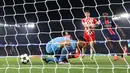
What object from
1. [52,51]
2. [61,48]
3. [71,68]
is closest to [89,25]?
[61,48]

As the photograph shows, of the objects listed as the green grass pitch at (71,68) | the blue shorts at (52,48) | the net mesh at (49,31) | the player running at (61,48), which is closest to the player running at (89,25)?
the net mesh at (49,31)

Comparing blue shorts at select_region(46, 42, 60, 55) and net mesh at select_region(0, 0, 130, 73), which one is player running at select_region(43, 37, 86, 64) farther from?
net mesh at select_region(0, 0, 130, 73)

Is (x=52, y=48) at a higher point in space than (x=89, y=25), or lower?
lower

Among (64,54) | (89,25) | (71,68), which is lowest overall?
(71,68)

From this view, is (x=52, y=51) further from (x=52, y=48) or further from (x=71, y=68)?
(x=71, y=68)

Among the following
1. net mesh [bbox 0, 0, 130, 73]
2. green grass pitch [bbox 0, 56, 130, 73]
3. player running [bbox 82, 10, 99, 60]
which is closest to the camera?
green grass pitch [bbox 0, 56, 130, 73]

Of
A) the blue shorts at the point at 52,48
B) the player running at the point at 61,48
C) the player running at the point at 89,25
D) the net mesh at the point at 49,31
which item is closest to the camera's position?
the net mesh at the point at 49,31

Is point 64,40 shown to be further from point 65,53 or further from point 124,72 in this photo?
point 124,72

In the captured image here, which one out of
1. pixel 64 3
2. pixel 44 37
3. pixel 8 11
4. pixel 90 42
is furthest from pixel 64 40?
pixel 8 11

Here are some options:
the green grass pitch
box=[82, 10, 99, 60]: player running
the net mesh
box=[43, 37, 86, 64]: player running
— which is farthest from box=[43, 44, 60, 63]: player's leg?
box=[82, 10, 99, 60]: player running

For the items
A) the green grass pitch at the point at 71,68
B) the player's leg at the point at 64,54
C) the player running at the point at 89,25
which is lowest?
the green grass pitch at the point at 71,68

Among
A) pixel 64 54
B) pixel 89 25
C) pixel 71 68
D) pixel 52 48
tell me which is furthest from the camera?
pixel 89 25

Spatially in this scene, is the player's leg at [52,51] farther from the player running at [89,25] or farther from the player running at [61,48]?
the player running at [89,25]

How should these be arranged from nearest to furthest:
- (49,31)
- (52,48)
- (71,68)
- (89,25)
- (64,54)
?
(71,68), (64,54), (52,48), (89,25), (49,31)
